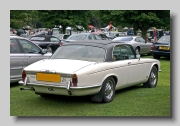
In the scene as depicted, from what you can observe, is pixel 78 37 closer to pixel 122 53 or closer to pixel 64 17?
pixel 122 53

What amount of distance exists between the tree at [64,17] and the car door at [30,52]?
64.3 ft

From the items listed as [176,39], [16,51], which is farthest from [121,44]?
[16,51]

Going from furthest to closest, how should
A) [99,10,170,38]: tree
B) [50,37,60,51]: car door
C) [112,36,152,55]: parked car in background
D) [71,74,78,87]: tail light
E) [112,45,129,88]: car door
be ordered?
[99,10,170,38]: tree < [50,37,60,51]: car door < [112,36,152,55]: parked car in background < [112,45,129,88]: car door < [71,74,78,87]: tail light

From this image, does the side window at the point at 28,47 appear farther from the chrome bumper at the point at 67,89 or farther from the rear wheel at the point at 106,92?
the rear wheel at the point at 106,92

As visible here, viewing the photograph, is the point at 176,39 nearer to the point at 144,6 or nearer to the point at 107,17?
the point at 144,6

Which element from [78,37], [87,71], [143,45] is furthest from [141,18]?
[87,71]

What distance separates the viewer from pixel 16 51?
9.11 metres

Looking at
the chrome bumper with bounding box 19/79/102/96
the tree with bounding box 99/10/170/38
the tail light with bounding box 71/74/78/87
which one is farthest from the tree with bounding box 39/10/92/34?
the tail light with bounding box 71/74/78/87

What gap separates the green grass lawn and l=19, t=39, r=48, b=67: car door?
1.27 m

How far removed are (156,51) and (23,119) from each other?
12.5m

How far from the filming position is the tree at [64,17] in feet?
97.1

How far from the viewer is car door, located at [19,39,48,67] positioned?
939 cm

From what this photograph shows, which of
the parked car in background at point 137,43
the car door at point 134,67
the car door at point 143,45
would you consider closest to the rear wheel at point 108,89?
the car door at point 134,67

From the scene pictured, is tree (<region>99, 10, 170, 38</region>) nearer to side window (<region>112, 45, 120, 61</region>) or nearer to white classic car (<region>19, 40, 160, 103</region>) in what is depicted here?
white classic car (<region>19, 40, 160, 103</region>)
